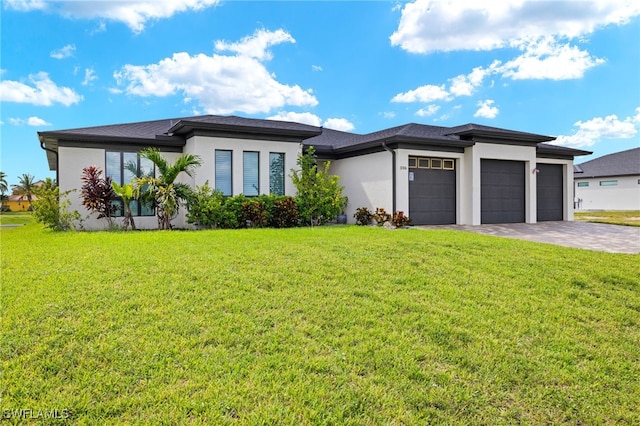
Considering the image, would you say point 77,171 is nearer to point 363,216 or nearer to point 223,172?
point 223,172

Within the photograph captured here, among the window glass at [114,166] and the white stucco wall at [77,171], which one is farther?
the window glass at [114,166]

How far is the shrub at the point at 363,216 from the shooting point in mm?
14828

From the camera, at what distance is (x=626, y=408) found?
3400 mm

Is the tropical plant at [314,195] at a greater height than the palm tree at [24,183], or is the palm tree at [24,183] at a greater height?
the palm tree at [24,183]

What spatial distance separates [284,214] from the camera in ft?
43.2

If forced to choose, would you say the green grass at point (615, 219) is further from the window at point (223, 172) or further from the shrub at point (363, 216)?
the window at point (223, 172)

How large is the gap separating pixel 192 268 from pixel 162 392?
10.1 ft

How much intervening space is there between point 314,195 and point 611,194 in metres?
31.1

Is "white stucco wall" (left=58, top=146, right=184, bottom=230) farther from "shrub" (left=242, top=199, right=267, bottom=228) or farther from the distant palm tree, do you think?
the distant palm tree

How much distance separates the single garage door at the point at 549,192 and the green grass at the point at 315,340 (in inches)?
483

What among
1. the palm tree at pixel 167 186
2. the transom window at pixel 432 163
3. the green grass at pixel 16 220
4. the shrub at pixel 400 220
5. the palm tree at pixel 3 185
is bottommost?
the green grass at pixel 16 220

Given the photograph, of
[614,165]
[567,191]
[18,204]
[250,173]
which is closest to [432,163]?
[250,173]

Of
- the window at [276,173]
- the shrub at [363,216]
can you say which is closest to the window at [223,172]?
the window at [276,173]

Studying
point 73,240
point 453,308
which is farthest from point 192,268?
point 73,240
